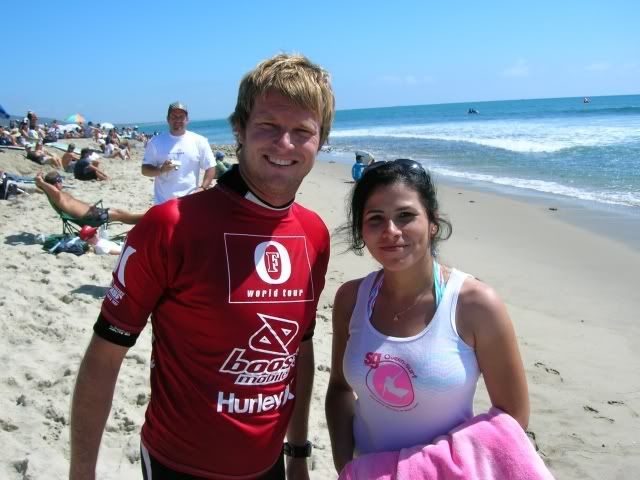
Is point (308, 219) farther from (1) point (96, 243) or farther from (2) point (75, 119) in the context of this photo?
(2) point (75, 119)

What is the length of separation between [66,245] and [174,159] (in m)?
2.56

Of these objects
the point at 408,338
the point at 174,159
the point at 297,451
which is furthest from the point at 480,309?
the point at 174,159

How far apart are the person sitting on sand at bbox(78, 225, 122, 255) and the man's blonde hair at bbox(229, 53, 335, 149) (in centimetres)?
618

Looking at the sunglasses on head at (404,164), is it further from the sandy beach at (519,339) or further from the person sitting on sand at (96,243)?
the person sitting on sand at (96,243)

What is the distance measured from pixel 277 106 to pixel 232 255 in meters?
0.53

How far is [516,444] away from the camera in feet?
5.35

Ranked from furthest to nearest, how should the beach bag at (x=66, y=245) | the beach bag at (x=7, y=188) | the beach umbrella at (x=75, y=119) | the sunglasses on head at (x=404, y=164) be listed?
the beach umbrella at (x=75, y=119)
the beach bag at (x=7, y=188)
the beach bag at (x=66, y=245)
the sunglasses on head at (x=404, y=164)

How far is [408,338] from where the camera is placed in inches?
71.7

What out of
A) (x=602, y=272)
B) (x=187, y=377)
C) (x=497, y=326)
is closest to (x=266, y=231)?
(x=187, y=377)

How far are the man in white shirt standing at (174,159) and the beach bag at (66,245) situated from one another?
6.48ft

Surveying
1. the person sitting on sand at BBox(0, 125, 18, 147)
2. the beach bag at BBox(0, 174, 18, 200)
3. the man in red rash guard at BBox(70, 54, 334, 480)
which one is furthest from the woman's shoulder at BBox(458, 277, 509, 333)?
the person sitting on sand at BBox(0, 125, 18, 147)

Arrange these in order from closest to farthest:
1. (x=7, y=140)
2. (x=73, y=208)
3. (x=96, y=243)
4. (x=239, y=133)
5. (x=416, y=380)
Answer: (x=416, y=380) < (x=239, y=133) < (x=96, y=243) < (x=73, y=208) < (x=7, y=140)

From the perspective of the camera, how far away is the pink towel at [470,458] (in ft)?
5.20

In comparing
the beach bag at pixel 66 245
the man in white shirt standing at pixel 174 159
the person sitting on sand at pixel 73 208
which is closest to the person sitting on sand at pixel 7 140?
the person sitting on sand at pixel 73 208
